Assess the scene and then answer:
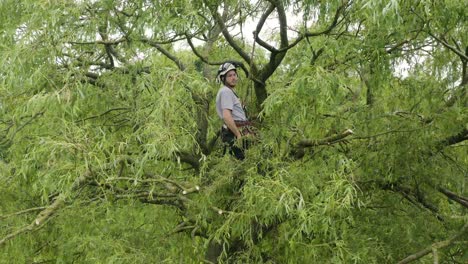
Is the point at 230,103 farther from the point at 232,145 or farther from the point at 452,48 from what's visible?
the point at 452,48

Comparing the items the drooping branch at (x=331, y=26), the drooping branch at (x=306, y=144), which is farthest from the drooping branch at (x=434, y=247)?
the drooping branch at (x=331, y=26)

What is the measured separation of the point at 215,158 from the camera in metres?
4.24

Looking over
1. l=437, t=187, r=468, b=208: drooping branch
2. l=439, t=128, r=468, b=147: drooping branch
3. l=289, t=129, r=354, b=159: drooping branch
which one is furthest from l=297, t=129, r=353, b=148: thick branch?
l=437, t=187, r=468, b=208: drooping branch

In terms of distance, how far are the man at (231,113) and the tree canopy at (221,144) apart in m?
0.10

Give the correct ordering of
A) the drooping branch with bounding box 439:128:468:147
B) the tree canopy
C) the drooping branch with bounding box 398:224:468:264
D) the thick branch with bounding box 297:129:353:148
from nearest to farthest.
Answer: the tree canopy
the drooping branch with bounding box 398:224:468:264
the thick branch with bounding box 297:129:353:148
the drooping branch with bounding box 439:128:468:147

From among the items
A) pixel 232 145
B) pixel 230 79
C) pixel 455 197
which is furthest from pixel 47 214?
pixel 455 197

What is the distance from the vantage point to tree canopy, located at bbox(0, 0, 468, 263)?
363 cm

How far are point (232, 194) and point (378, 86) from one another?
1175mm

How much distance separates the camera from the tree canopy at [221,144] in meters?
3.63

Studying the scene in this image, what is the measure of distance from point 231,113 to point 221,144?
0.41m

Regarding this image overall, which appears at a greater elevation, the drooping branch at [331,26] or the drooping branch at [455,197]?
the drooping branch at [331,26]

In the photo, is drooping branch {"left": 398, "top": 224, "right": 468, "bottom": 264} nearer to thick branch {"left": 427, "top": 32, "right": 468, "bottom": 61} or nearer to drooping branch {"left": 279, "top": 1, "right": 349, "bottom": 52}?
thick branch {"left": 427, "top": 32, "right": 468, "bottom": 61}

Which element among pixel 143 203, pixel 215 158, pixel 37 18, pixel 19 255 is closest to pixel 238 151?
pixel 215 158

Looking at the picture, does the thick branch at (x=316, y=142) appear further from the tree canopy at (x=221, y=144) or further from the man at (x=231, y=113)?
the man at (x=231, y=113)
